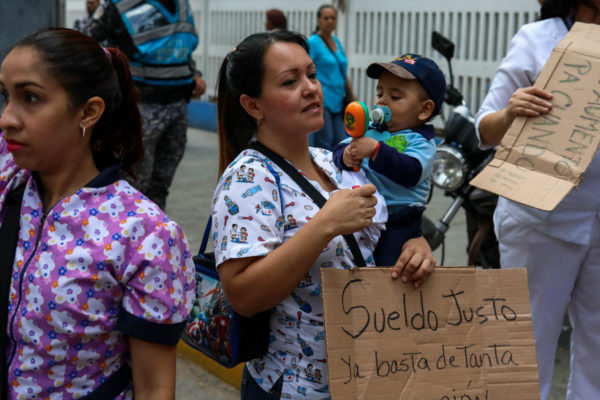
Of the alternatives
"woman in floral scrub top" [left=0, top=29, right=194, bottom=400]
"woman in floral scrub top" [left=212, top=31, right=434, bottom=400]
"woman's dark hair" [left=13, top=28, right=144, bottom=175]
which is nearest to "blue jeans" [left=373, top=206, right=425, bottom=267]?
"woman in floral scrub top" [left=212, top=31, right=434, bottom=400]

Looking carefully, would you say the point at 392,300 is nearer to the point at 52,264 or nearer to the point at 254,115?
the point at 254,115

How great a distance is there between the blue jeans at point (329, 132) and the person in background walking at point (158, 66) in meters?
2.35

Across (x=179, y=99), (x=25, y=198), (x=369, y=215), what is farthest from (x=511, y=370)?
(x=179, y=99)

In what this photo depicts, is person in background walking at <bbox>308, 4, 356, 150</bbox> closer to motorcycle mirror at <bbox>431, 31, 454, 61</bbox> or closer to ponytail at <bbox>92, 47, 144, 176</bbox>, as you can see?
motorcycle mirror at <bbox>431, 31, 454, 61</bbox>

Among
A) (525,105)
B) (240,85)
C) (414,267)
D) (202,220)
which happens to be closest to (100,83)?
(240,85)

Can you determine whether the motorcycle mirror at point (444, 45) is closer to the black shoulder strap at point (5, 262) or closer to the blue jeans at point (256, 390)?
the blue jeans at point (256, 390)

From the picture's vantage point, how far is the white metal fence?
32.8 feet

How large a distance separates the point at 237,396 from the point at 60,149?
238cm

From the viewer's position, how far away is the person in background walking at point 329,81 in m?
7.70

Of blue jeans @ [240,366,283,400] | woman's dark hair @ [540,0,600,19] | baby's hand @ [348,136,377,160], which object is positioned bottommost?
blue jeans @ [240,366,283,400]

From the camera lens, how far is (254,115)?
2.05 metres

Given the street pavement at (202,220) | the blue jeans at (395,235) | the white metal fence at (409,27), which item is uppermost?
the blue jeans at (395,235)

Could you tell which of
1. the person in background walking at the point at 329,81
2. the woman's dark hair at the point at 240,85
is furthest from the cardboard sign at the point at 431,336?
the person in background walking at the point at 329,81

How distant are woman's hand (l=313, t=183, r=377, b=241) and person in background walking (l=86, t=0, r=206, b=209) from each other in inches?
136
